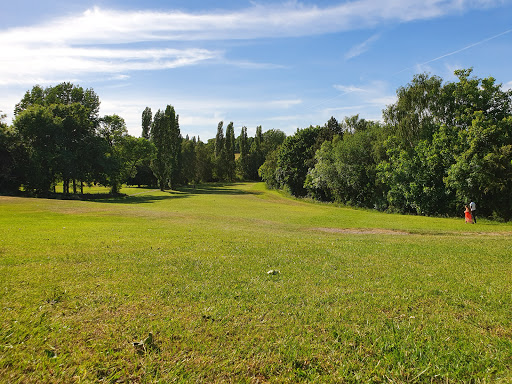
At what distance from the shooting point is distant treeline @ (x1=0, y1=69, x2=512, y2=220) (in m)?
32.4

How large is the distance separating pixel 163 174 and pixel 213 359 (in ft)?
236

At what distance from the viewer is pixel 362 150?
47750 millimetres

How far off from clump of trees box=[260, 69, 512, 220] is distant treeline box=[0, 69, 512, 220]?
113 mm

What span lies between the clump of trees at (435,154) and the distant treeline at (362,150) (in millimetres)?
113

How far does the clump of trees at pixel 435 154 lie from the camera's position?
31.6 m

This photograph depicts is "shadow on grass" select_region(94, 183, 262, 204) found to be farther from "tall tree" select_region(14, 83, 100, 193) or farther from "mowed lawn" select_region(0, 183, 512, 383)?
"mowed lawn" select_region(0, 183, 512, 383)

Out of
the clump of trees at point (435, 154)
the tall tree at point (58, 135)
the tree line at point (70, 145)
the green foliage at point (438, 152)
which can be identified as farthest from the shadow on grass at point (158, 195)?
the green foliage at point (438, 152)

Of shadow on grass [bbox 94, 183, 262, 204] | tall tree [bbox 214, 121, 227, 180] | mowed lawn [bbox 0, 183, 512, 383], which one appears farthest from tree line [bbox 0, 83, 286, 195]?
mowed lawn [bbox 0, 183, 512, 383]

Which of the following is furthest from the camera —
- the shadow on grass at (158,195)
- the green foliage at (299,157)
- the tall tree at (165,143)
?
the tall tree at (165,143)

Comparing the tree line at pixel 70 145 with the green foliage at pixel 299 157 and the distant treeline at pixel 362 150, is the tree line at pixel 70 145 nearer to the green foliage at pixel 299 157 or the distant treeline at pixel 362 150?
the distant treeline at pixel 362 150

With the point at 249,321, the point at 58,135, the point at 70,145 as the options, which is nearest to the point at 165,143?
the point at 70,145

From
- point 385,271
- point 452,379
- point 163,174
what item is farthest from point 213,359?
point 163,174

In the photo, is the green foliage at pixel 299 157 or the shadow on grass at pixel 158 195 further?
the green foliage at pixel 299 157

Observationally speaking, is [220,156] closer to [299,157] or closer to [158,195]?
[299,157]
